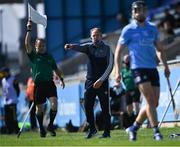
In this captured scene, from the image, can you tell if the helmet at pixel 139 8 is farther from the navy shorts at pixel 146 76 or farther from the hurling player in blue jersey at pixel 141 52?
the navy shorts at pixel 146 76

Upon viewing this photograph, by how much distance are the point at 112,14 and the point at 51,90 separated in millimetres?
27089

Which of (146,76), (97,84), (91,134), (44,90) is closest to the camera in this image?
(146,76)

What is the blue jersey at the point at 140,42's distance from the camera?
1412cm

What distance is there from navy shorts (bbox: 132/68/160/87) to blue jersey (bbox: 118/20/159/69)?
70 millimetres

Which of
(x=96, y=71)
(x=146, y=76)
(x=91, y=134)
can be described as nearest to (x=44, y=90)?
(x=96, y=71)

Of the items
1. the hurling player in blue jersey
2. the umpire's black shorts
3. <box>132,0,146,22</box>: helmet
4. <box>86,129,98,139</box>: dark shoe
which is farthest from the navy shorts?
the umpire's black shorts

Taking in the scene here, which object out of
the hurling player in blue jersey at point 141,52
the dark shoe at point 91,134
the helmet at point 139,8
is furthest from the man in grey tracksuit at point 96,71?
the helmet at point 139,8

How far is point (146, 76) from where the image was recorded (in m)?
13.9

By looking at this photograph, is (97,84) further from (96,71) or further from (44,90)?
(44,90)

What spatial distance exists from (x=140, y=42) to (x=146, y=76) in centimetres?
58

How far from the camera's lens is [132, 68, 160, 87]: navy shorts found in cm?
1395

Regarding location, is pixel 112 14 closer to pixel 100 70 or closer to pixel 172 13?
pixel 172 13

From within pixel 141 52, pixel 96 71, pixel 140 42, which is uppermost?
pixel 140 42

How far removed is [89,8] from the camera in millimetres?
45906
